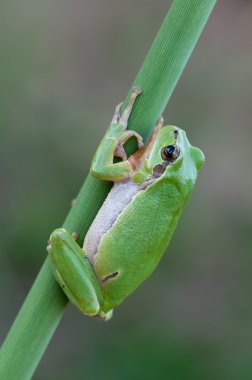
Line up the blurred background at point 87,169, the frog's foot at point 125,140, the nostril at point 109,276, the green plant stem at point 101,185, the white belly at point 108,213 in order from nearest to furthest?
the green plant stem at point 101,185
the frog's foot at point 125,140
the white belly at point 108,213
the nostril at point 109,276
the blurred background at point 87,169

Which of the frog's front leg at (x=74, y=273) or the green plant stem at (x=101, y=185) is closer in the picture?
the green plant stem at (x=101, y=185)

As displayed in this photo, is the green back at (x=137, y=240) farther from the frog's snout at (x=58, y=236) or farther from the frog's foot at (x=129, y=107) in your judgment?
the frog's foot at (x=129, y=107)

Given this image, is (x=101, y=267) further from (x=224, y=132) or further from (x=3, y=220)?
(x=224, y=132)

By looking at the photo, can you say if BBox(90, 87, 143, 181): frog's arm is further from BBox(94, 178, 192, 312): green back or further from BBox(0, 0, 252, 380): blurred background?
BBox(0, 0, 252, 380): blurred background

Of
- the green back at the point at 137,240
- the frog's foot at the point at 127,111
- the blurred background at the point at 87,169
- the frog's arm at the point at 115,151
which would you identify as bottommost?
the blurred background at the point at 87,169

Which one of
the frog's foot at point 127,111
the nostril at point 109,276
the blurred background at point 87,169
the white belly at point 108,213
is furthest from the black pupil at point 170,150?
the blurred background at point 87,169

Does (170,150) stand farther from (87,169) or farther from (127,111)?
(87,169)

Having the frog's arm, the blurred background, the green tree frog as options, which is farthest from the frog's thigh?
the blurred background
